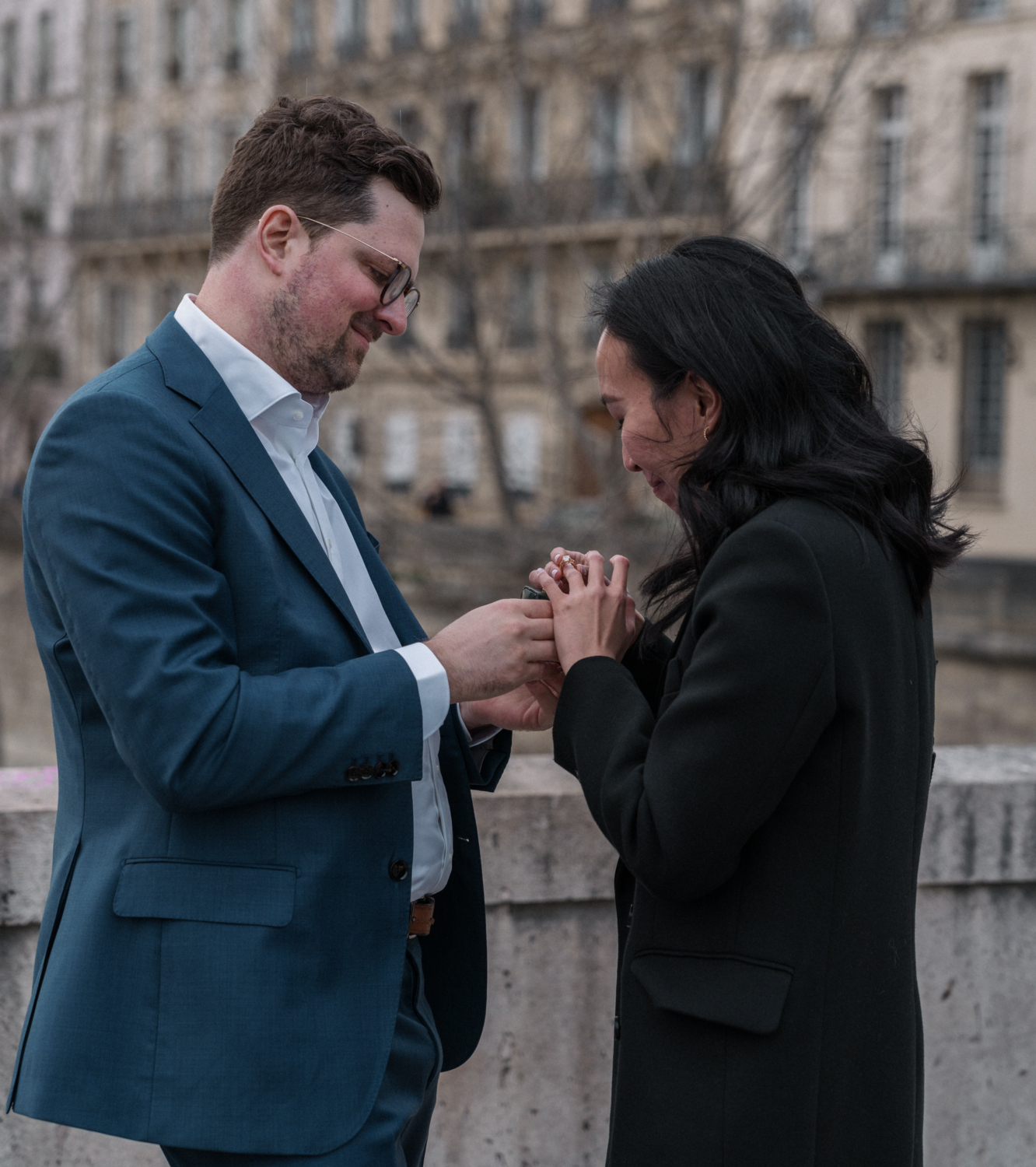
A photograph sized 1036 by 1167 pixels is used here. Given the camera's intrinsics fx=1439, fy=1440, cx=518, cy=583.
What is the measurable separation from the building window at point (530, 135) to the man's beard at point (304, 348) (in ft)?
32.9

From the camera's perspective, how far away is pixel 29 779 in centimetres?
312

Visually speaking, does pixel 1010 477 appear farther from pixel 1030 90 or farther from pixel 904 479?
pixel 904 479

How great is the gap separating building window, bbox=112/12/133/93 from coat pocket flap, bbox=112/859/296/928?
15.2 m

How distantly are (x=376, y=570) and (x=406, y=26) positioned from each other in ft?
34.3

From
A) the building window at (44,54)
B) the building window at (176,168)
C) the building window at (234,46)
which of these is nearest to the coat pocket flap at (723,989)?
the building window at (234,46)

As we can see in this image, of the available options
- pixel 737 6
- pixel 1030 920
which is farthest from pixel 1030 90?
pixel 1030 920

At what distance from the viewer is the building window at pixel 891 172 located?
22.6 meters

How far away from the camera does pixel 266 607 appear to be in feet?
6.63

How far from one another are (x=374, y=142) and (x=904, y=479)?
0.97 metres

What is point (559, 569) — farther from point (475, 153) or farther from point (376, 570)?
point (475, 153)

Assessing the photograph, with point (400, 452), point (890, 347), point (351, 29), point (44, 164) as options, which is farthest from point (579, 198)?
point (890, 347)

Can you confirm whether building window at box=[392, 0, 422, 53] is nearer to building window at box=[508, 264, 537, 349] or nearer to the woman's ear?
building window at box=[508, 264, 537, 349]

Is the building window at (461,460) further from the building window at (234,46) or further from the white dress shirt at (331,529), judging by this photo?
the white dress shirt at (331,529)

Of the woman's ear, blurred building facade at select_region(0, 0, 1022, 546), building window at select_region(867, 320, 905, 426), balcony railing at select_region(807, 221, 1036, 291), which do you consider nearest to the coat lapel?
the woman's ear
